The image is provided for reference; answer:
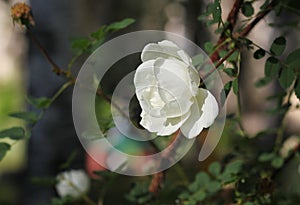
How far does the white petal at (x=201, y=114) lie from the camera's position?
0.64 metres

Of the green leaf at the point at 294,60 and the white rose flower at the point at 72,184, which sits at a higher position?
the green leaf at the point at 294,60

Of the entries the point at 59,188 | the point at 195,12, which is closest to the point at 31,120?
the point at 59,188

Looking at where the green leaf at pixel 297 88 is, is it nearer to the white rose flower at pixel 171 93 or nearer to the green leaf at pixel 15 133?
the white rose flower at pixel 171 93

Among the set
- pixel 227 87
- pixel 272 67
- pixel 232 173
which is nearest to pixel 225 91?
pixel 227 87

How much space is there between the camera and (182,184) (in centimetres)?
107

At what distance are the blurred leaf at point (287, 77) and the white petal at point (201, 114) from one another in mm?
153

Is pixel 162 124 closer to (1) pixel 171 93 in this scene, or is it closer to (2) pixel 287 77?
(1) pixel 171 93

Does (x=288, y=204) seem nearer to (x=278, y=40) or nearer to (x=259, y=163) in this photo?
(x=259, y=163)

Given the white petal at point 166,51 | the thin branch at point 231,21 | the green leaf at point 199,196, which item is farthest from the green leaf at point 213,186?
the white petal at point 166,51

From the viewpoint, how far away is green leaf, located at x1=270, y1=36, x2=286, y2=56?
768 mm

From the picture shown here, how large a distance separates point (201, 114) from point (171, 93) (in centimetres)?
4

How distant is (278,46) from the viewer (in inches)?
30.3

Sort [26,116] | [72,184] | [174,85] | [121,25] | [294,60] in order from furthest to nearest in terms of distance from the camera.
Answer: [72,184]
[26,116]
[121,25]
[294,60]
[174,85]

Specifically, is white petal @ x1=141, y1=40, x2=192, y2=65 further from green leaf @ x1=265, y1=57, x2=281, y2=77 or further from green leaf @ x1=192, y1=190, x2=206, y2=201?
green leaf @ x1=192, y1=190, x2=206, y2=201
